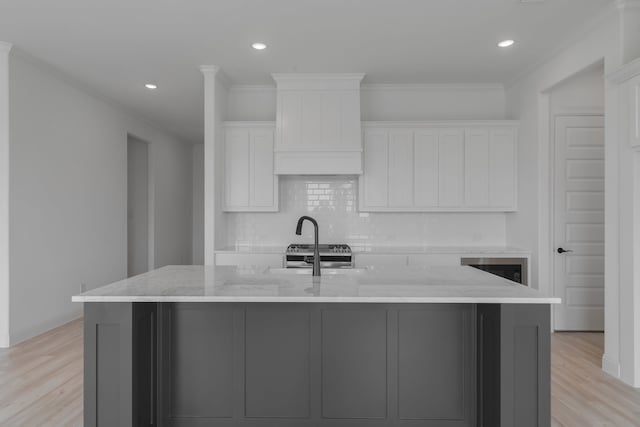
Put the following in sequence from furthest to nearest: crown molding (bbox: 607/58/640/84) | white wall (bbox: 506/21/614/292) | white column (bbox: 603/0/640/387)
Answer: white wall (bbox: 506/21/614/292), white column (bbox: 603/0/640/387), crown molding (bbox: 607/58/640/84)

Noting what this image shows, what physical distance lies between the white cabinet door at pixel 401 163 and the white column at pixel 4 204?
3794mm

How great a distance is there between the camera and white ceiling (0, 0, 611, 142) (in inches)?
128

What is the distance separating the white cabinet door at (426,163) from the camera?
4.95 metres

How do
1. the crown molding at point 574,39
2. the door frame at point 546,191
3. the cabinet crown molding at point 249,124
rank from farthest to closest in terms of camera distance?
1. the cabinet crown molding at point 249,124
2. the door frame at point 546,191
3. the crown molding at point 574,39

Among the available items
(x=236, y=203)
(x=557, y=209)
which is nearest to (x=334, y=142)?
(x=236, y=203)

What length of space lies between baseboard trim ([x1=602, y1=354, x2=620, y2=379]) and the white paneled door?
1177 millimetres

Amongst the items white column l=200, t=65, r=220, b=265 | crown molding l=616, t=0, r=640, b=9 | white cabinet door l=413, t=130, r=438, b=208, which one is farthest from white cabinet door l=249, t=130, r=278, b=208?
crown molding l=616, t=0, r=640, b=9

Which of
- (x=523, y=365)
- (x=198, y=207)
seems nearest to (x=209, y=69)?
(x=523, y=365)

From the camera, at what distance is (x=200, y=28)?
3588 mm

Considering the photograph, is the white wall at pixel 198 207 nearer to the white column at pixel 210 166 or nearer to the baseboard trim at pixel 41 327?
the baseboard trim at pixel 41 327

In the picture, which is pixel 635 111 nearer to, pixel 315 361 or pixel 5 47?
pixel 315 361

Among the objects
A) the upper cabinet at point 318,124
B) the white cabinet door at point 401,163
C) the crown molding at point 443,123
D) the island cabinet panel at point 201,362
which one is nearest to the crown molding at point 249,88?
the upper cabinet at point 318,124

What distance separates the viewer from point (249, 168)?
4941 mm

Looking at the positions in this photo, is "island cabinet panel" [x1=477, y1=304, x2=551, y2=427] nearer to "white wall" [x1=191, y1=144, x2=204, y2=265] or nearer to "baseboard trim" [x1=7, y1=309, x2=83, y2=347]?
"baseboard trim" [x1=7, y1=309, x2=83, y2=347]
